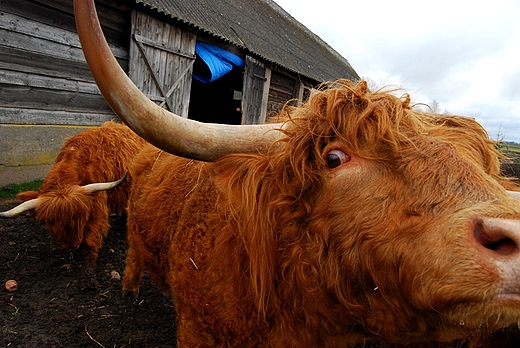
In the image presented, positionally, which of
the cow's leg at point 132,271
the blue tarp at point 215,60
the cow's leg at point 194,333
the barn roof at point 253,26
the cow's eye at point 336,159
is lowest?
the cow's leg at point 132,271

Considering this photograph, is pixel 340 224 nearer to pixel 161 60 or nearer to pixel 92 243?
pixel 92 243

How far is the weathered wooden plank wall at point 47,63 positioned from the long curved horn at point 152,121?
5773mm

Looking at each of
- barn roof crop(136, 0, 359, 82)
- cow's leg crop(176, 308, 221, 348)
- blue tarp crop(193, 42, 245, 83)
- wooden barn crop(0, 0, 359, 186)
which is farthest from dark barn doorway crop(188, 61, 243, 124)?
cow's leg crop(176, 308, 221, 348)

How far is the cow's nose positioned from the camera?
3.00ft

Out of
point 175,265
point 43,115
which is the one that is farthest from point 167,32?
point 175,265

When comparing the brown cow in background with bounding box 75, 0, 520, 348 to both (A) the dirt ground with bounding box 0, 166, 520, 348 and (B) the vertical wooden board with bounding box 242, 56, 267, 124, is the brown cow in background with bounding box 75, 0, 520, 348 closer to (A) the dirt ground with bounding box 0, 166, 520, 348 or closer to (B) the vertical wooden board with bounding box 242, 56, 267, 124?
(A) the dirt ground with bounding box 0, 166, 520, 348

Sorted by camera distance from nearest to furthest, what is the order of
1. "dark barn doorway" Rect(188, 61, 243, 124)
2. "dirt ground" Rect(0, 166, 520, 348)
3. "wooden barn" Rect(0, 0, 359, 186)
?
1. "dirt ground" Rect(0, 166, 520, 348)
2. "wooden barn" Rect(0, 0, 359, 186)
3. "dark barn doorway" Rect(188, 61, 243, 124)

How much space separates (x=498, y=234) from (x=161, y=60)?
26.6ft

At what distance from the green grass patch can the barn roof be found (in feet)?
12.9

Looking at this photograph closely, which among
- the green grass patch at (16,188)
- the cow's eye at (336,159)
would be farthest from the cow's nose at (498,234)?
the green grass patch at (16,188)

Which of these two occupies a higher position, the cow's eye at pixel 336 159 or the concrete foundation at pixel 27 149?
the cow's eye at pixel 336 159

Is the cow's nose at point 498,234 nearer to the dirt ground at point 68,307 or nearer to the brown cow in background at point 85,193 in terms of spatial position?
the dirt ground at point 68,307

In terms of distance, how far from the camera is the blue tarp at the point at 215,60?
29.9ft

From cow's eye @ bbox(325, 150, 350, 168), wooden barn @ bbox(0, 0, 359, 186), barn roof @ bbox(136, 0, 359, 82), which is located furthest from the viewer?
barn roof @ bbox(136, 0, 359, 82)
